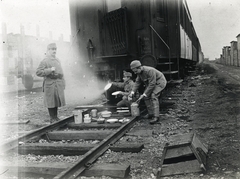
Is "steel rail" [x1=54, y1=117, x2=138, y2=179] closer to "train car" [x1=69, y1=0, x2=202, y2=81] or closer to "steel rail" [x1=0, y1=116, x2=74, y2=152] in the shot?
"steel rail" [x1=0, y1=116, x2=74, y2=152]

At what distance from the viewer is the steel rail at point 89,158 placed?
9.42 ft

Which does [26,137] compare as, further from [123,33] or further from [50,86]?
[123,33]

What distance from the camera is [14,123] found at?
642 cm

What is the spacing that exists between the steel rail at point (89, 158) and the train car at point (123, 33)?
3300mm

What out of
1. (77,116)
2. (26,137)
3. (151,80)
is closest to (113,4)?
(151,80)

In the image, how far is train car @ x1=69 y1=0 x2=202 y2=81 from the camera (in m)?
7.63

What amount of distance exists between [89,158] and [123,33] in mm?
4990

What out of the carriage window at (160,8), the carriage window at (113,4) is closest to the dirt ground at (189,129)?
the carriage window at (160,8)

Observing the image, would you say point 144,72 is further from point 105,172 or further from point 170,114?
point 105,172

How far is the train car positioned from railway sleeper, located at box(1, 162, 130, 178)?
4552mm

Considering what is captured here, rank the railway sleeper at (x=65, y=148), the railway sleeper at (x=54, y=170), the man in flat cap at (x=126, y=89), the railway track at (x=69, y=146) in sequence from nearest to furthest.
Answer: the railway sleeper at (x=54, y=170) → the railway track at (x=69, y=146) → the railway sleeper at (x=65, y=148) → the man in flat cap at (x=126, y=89)

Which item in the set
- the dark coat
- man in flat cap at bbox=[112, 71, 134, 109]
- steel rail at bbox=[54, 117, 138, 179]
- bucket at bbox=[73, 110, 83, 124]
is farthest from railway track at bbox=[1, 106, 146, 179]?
the dark coat

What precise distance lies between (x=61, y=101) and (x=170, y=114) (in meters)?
2.66

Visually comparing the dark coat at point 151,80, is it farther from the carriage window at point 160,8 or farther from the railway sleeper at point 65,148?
the carriage window at point 160,8
